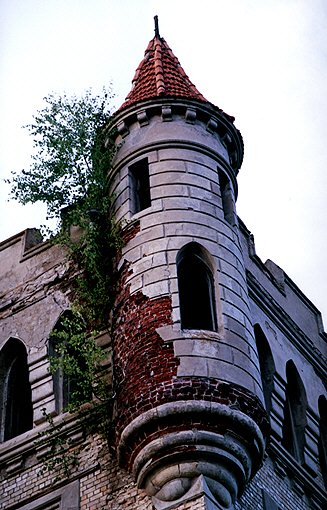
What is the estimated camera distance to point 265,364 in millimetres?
23578

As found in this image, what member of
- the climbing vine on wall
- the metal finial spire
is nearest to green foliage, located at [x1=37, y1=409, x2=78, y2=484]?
the climbing vine on wall

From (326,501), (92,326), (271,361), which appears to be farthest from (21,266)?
(326,501)

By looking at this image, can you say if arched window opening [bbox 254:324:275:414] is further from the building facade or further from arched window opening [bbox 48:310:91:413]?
arched window opening [bbox 48:310:91:413]

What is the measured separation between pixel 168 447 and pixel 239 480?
3.70 ft

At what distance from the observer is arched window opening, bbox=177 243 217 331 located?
20.9 m

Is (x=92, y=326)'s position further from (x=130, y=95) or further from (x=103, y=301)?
(x=130, y=95)

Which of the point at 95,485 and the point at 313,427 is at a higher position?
the point at 313,427

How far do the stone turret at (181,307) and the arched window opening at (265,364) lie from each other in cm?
189

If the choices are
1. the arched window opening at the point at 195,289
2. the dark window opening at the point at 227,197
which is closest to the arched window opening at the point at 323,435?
the dark window opening at the point at 227,197

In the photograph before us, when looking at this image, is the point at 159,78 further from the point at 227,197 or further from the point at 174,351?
the point at 174,351

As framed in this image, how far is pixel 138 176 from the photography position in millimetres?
23188

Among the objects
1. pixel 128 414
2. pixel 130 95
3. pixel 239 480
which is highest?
pixel 130 95

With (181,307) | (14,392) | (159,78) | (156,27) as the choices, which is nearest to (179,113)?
(159,78)

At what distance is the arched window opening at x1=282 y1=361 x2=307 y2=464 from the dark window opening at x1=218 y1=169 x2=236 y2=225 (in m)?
3.08
